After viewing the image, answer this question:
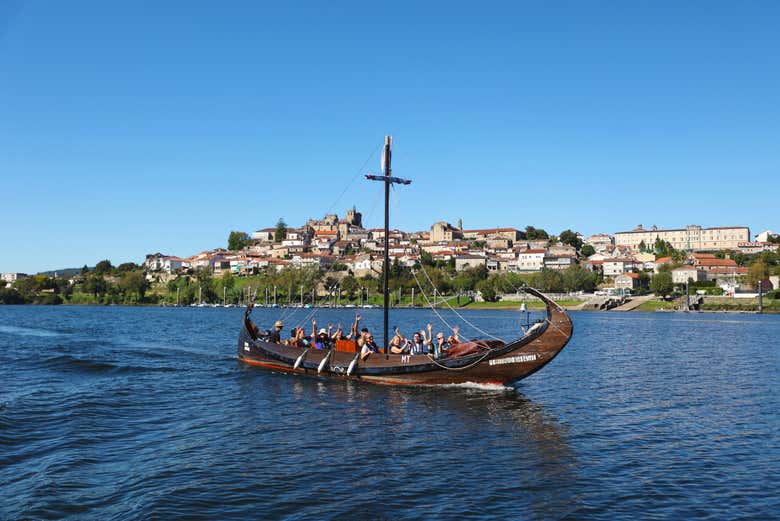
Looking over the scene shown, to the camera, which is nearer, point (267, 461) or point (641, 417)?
point (267, 461)

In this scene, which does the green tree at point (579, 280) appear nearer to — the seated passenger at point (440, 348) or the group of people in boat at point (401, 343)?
the group of people in boat at point (401, 343)

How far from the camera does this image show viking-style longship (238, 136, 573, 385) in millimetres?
26062

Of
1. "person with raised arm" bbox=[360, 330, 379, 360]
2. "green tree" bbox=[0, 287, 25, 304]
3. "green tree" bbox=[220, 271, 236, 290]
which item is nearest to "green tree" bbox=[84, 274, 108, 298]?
"green tree" bbox=[0, 287, 25, 304]

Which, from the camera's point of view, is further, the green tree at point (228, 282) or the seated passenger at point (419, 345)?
the green tree at point (228, 282)

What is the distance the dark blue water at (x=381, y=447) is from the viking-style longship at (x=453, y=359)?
32.4 inches

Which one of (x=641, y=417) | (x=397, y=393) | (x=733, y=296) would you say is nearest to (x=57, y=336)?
(x=397, y=393)

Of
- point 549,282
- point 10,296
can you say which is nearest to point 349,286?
point 549,282

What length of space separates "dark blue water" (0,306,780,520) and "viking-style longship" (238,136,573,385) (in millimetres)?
823

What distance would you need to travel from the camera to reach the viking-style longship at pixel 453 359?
85.5ft

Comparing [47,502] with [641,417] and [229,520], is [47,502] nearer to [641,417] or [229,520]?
[229,520]

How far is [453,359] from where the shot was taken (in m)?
27.4

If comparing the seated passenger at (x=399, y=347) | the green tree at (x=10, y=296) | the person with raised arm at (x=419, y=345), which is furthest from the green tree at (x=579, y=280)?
the green tree at (x=10, y=296)

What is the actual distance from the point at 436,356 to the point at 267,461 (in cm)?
1246

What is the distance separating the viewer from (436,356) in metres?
28.0
